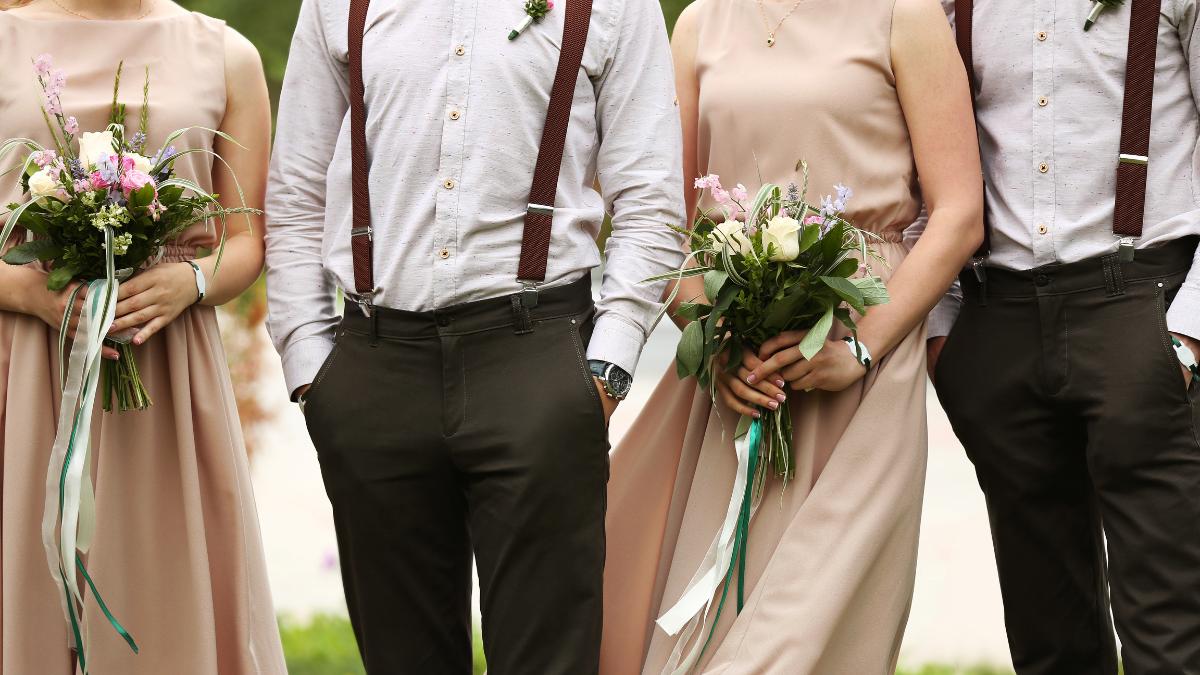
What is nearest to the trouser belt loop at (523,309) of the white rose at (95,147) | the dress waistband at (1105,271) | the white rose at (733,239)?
the white rose at (733,239)

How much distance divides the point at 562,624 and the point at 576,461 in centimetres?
41

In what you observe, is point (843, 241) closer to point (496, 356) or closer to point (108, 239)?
point (496, 356)

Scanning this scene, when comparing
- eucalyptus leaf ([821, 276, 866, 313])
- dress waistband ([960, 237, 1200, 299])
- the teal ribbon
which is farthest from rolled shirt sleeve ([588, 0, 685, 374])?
dress waistband ([960, 237, 1200, 299])

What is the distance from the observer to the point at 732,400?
4.12 metres

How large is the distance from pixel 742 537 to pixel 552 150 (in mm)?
1105

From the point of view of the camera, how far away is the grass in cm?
657

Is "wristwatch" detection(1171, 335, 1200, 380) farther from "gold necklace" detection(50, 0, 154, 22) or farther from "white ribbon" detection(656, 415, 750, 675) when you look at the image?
"gold necklace" detection(50, 0, 154, 22)

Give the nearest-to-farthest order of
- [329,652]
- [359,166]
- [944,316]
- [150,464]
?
[359,166] < [150,464] < [944,316] < [329,652]

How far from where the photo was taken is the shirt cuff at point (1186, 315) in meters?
4.08

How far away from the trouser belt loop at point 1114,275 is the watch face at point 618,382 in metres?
1.31

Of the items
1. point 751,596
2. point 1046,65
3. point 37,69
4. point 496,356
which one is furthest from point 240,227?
point 1046,65

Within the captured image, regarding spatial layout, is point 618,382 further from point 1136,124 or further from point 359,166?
point 1136,124

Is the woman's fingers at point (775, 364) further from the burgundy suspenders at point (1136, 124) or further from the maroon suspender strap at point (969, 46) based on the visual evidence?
the burgundy suspenders at point (1136, 124)

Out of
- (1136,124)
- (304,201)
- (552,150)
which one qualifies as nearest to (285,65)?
(304,201)
